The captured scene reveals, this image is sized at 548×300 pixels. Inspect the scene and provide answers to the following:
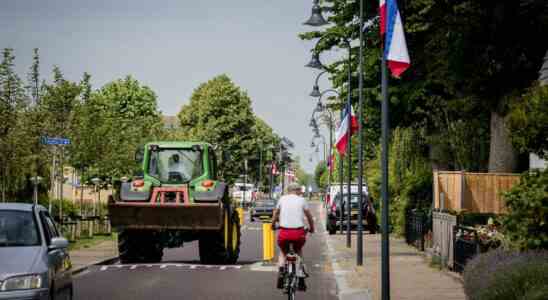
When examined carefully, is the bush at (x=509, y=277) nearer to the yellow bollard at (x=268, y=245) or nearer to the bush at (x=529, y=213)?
the bush at (x=529, y=213)

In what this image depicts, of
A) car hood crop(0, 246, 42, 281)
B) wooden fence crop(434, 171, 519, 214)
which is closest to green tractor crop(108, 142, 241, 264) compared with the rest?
wooden fence crop(434, 171, 519, 214)

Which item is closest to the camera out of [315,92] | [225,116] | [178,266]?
[178,266]

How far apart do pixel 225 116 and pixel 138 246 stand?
79934mm

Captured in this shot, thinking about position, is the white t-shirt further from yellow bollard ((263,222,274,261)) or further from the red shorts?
yellow bollard ((263,222,274,261))

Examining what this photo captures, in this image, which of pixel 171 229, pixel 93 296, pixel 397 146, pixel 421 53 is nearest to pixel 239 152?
pixel 397 146

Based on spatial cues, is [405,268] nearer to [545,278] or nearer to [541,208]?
[541,208]

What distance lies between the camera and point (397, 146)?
137 feet

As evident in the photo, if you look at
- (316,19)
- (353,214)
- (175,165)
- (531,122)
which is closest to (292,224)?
(531,122)

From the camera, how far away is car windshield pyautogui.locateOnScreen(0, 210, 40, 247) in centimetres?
1275

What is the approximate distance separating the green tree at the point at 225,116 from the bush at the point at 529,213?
289ft

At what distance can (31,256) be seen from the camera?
1200 centimetres

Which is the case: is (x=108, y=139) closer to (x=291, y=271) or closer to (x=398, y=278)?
(x=398, y=278)

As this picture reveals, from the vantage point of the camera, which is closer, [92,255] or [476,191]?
[476,191]

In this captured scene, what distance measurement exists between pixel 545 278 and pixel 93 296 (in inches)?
338
